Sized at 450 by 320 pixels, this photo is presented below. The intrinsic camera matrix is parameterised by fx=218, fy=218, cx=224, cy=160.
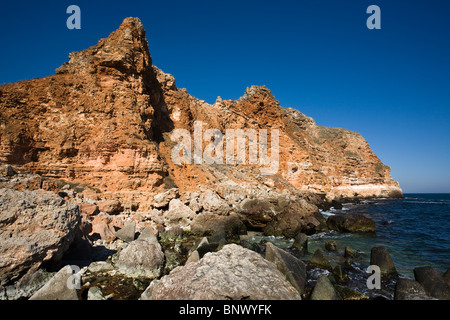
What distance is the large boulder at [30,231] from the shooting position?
17.2 ft

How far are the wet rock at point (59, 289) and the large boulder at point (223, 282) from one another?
1.75 metres

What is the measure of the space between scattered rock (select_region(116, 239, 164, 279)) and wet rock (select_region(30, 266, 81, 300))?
1.85 meters

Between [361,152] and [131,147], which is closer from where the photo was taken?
[131,147]

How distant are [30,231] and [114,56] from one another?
608 inches

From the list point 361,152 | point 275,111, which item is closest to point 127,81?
point 275,111

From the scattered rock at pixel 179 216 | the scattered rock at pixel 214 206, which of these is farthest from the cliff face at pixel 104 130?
the scattered rock at pixel 214 206

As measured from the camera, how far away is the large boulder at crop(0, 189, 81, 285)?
5.23 metres

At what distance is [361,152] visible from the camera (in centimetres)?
5659

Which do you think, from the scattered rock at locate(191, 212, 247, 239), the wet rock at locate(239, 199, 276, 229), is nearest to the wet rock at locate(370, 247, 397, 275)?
the scattered rock at locate(191, 212, 247, 239)

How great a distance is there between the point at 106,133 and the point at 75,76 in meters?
5.23

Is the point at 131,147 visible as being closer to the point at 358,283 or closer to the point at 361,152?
A: the point at 358,283

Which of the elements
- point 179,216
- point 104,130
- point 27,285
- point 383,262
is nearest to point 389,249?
point 383,262

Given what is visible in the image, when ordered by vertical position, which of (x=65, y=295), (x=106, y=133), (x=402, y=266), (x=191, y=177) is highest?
(x=106, y=133)

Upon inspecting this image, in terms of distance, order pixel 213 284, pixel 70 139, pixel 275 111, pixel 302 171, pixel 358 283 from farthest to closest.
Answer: pixel 275 111 < pixel 302 171 < pixel 70 139 < pixel 358 283 < pixel 213 284
